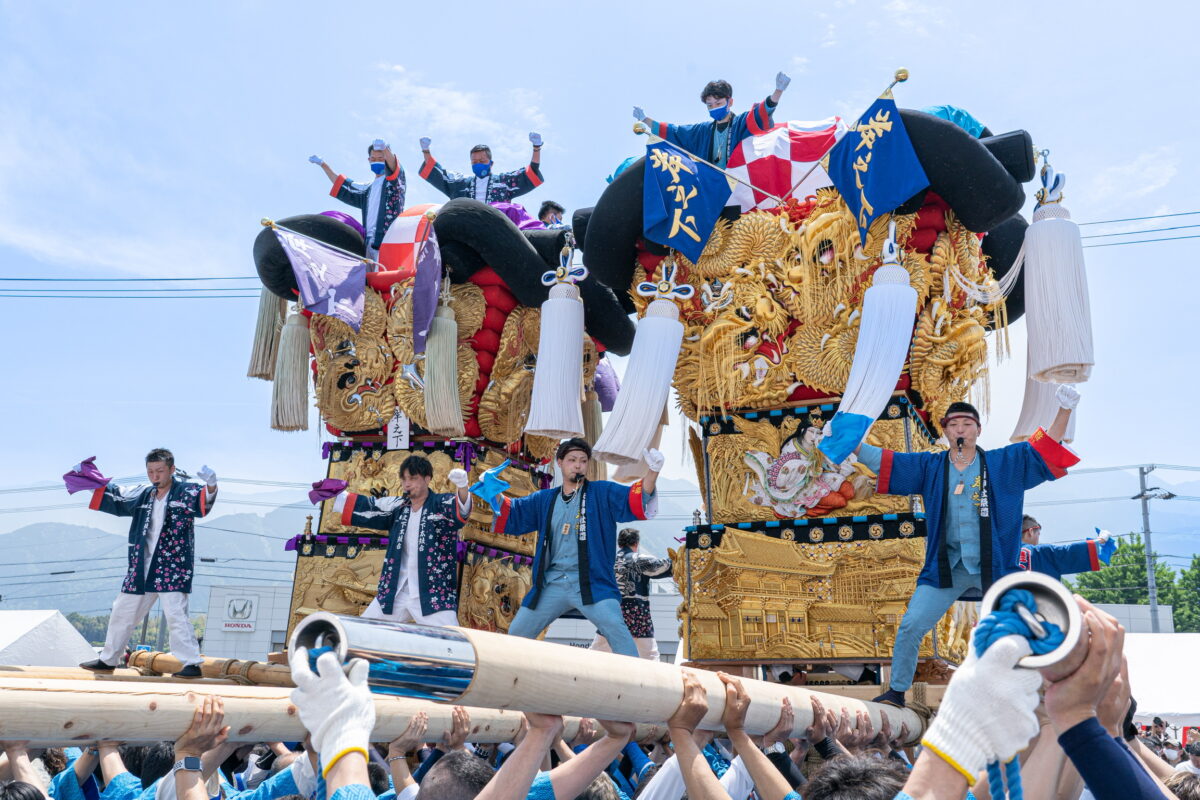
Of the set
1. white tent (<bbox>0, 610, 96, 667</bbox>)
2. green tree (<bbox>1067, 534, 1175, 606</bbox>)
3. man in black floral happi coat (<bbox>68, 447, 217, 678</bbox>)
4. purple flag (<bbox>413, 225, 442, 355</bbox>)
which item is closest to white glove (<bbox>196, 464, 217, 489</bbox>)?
man in black floral happi coat (<bbox>68, 447, 217, 678</bbox>)

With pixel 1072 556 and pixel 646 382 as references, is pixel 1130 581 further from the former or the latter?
pixel 646 382

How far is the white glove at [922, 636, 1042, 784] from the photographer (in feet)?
4.75

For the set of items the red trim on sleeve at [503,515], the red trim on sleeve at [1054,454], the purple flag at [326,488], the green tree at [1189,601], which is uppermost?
the red trim on sleeve at [1054,454]

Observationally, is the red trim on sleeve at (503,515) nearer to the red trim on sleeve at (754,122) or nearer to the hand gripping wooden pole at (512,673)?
the red trim on sleeve at (754,122)

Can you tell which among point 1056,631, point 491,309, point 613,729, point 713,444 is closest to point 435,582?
point 713,444

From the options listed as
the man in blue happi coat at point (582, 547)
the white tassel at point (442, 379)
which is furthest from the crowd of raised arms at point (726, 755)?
the white tassel at point (442, 379)

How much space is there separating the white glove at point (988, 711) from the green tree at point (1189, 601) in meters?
41.4

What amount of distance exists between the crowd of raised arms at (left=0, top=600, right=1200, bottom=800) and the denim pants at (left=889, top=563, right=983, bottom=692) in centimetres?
116

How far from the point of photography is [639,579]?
8.32 meters

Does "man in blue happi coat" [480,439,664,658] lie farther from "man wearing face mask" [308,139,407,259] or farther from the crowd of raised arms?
"man wearing face mask" [308,139,407,259]

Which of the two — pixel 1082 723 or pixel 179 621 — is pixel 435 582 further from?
pixel 1082 723

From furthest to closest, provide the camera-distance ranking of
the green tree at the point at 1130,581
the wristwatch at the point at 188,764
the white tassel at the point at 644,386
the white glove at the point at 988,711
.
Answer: the green tree at the point at 1130,581 → the white tassel at the point at 644,386 → the wristwatch at the point at 188,764 → the white glove at the point at 988,711

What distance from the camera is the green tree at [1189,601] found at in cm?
3748

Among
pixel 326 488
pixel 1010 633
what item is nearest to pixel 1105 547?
pixel 1010 633
